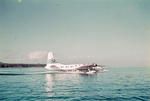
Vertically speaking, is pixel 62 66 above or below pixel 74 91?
above

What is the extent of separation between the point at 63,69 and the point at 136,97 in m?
130

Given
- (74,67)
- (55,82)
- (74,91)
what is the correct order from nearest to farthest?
(74,91), (55,82), (74,67)

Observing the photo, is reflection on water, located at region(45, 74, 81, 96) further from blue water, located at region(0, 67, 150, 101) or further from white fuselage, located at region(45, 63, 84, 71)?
white fuselage, located at region(45, 63, 84, 71)

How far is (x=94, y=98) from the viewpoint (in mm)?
47219

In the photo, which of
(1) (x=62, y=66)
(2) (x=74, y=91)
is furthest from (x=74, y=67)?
(2) (x=74, y=91)

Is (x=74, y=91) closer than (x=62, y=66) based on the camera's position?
Yes

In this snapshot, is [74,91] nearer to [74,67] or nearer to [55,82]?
[55,82]

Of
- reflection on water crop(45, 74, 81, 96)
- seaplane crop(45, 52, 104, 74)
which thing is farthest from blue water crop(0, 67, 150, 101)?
seaplane crop(45, 52, 104, 74)

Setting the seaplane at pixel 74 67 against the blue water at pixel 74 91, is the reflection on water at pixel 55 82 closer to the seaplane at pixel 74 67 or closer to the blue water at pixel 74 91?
the blue water at pixel 74 91

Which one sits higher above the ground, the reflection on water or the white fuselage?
the white fuselage

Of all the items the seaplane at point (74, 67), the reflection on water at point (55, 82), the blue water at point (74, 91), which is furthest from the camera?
the seaplane at point (74, 67)

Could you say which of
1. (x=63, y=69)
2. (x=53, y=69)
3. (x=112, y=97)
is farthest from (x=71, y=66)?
(x=112, y=97)

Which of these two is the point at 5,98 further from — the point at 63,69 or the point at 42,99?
the point at 63,69

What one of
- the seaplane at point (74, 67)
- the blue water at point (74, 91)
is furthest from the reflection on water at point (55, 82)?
the seaplane at point (74, 67)
